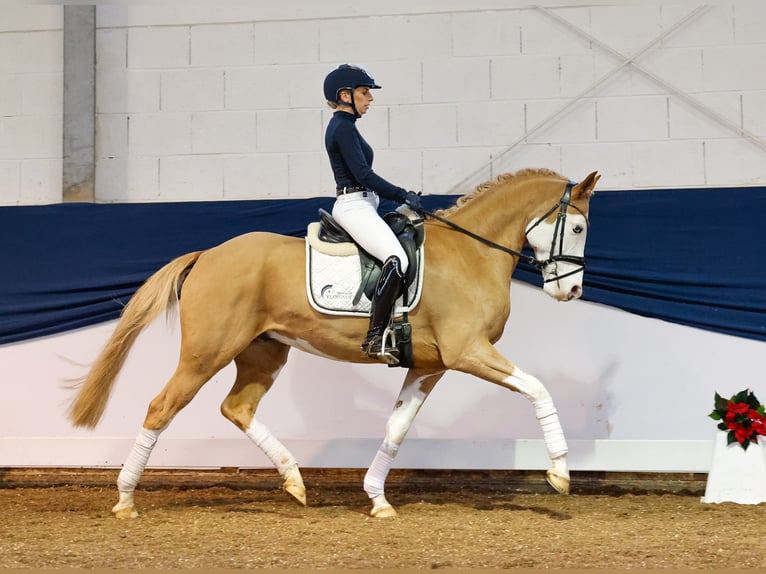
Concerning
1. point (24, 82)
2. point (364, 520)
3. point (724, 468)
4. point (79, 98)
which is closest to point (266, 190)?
point (79, 98)

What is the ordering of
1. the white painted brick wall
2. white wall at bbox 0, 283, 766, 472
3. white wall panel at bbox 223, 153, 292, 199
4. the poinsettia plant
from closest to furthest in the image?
the poinsettia plant < white wall at bbox 0, 283, 766, 472 < the white painted brick wall < white wall panel at bbox 223, 153, 292, 199

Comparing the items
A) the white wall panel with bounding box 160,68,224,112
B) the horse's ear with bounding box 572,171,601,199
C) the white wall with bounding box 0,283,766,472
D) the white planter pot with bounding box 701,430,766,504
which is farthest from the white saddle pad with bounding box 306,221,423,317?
the white wall panel with bounding box 160,68,224,112

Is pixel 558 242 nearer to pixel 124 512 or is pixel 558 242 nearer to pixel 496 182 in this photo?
pixel 496 182

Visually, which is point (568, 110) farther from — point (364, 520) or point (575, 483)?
point (364, 520)

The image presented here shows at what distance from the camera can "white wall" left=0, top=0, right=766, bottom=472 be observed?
6137mm

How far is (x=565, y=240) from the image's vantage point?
4.90 meters

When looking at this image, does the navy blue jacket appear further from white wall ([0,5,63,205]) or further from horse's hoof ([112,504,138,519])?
white wall ([0,5,63,205])

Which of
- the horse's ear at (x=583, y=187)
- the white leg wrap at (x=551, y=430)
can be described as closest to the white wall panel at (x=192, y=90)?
the horse's ear at (x=583, y=187)

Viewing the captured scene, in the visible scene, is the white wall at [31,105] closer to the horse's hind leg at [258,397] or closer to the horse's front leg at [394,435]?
the horse's hind leg at [258,397]

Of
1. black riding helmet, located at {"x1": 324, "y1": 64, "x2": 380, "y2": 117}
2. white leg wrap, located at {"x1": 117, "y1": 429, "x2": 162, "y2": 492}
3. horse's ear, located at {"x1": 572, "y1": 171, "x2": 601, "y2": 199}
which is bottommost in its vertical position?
white leg wrap, located at {"x1": 117, "y1": 429, "x2": 162, "y2": 492}

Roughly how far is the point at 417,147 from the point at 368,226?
6.94ft

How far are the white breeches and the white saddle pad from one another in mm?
135

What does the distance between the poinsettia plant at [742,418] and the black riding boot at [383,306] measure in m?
1.98

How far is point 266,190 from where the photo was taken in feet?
22.5
